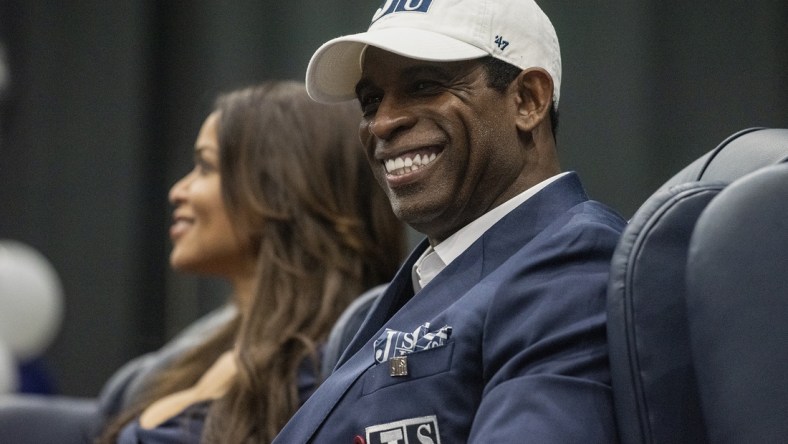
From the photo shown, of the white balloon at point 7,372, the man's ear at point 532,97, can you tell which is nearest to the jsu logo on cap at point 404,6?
the man's ear at point 532,97

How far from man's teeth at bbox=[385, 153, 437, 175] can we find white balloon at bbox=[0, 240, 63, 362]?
194 cm

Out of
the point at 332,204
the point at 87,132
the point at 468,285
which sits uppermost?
the point at 468,285

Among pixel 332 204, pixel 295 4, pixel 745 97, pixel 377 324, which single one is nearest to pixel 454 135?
pixel 377 324

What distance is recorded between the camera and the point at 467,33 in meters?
1.24

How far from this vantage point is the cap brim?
1.20 metres

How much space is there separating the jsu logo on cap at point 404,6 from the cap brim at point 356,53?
1.4 inches

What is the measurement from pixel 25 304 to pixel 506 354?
2246 millimetres

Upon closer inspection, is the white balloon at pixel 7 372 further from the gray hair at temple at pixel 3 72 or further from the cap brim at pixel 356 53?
the cap brim at pixel 356 53

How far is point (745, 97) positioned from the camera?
271cm

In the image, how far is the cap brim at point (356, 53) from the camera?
1204mm

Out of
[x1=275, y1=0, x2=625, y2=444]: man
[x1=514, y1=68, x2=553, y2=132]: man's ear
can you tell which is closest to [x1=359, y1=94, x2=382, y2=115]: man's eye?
[x1=275, y1=0, x2=625, y2=444]: man

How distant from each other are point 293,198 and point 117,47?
190 cm

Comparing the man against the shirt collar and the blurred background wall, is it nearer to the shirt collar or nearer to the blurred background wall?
the shirt collar

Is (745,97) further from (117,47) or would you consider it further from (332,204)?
(117,47)
